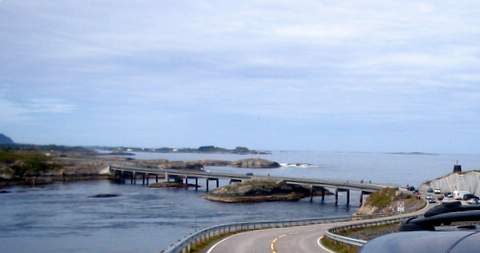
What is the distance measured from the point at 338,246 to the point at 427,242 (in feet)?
84.0

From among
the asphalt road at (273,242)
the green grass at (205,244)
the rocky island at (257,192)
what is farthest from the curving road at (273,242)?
the rocky island at (257,192)

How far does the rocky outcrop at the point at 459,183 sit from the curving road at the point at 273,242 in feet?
132

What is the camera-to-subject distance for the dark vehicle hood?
334 centimetres

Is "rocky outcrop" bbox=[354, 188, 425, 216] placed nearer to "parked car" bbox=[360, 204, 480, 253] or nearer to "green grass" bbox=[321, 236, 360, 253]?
"green grass" bbox=[321, 236, 360, 253]

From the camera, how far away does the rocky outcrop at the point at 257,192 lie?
100125 millimetres

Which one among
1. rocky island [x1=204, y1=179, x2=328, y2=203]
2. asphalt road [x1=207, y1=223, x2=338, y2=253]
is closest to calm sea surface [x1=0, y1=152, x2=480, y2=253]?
rocky island [x1=204, y1=179, x2=328, y2=203]

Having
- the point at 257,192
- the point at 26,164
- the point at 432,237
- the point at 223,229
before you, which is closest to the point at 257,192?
the point at 257,192

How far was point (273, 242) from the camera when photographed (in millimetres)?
30547

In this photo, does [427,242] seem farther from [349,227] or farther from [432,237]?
[349,227]

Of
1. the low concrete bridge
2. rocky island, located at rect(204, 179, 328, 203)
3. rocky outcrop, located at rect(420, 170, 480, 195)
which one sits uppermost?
rocky outcrop, located at rect(420, 170, 480, 195)

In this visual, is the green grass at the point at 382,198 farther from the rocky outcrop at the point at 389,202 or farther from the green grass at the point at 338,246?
the green grass at the point at 338,246

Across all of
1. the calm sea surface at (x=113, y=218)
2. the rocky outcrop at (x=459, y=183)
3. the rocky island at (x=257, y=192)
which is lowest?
the calm sea surface at (x=113, y=218)

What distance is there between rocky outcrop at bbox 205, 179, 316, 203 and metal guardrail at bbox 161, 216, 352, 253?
4884cm

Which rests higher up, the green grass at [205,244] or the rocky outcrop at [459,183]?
the rocky outcrop at [459,183]
